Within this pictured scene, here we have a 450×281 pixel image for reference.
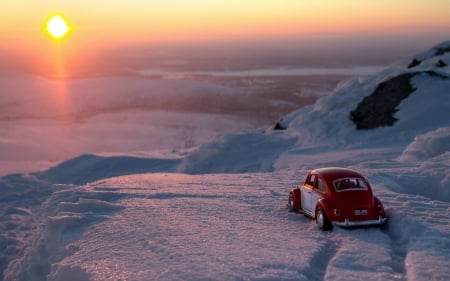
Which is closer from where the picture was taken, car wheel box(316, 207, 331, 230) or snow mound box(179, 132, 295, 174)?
car wheel box(316, 207, 331, 230)

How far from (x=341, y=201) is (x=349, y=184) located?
0.61 metres

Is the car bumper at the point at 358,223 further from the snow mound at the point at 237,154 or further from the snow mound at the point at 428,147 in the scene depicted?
the snow mound at the point at 237,154

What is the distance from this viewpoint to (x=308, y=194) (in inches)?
377

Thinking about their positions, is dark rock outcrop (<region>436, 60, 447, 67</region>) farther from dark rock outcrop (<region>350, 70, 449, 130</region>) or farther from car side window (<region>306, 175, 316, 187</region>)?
car side window (<region>306, 175, 316, 187</region>)

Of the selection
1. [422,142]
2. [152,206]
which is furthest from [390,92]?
[152,206]

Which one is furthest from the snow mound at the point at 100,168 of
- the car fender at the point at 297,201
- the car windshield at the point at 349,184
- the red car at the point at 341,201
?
the car windshield at the point at 349,184

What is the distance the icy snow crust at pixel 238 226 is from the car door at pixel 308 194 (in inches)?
11.5

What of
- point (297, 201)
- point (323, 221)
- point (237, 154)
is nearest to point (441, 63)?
point (237, 154)

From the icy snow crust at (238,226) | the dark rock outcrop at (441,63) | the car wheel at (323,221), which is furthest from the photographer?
the dark rock outcrop at (441,63)

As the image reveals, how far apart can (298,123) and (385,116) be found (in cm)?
464

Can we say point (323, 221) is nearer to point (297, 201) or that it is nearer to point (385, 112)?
point (297, 201)

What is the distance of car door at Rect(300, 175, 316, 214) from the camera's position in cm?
947

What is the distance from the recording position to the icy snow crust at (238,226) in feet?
23.2

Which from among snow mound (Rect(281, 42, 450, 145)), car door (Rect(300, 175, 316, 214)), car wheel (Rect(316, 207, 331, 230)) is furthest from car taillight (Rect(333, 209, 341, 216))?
snow mound (Rect(281, 42, 450, 145))
